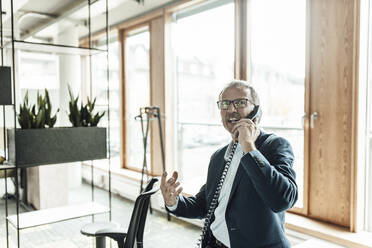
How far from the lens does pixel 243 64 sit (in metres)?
3.52

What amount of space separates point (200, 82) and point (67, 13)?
7.91 feet

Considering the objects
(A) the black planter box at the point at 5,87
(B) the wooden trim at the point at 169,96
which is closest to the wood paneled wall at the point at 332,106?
(B) the wooden trim at the point at 169,96

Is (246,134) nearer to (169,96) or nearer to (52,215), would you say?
(52,215)

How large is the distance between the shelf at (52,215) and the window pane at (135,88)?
277 cm

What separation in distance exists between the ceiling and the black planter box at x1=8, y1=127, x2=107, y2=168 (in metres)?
2.58

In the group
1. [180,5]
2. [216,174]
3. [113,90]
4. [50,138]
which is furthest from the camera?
[113,90]

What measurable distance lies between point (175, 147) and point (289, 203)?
10.8 feet

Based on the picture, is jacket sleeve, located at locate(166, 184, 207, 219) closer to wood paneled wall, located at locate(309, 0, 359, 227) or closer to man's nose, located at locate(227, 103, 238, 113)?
man's nose, located at locate(227, 103, 238, 113)

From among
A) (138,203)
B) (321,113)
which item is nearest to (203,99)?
(321,113)

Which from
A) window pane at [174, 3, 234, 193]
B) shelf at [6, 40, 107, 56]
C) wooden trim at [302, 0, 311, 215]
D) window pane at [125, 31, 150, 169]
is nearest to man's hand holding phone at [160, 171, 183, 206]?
shelf at [6, 40, 107, 56]

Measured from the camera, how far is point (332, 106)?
2.77m

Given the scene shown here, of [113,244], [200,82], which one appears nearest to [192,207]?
[113,244]

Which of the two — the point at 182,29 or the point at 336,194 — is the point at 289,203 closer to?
the point at 336,194

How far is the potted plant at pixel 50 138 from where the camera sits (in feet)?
6.58
